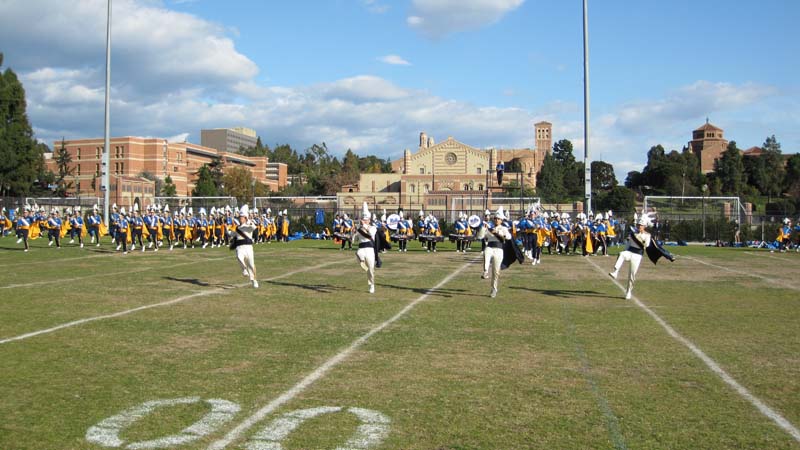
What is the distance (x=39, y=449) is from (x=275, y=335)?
5027 mm

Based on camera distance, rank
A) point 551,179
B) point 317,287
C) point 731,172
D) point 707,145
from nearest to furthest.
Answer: point 317,287 < point 551,179 < point 731,172 < point 707,145

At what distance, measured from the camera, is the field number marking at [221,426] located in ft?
17.9

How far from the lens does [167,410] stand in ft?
20.8

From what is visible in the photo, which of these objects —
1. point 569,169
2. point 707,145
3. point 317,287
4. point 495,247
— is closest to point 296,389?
point 495,247

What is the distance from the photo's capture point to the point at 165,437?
5.61 meters

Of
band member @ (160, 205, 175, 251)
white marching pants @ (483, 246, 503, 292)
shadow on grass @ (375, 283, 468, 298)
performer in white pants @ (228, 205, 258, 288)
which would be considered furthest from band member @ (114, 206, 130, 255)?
white marching pants @ (483, 246, 503, 292)

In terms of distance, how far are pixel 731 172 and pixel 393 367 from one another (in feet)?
387

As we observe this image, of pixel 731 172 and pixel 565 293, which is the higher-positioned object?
pixel 731 172

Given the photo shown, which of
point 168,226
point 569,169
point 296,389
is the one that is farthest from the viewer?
point 569,169

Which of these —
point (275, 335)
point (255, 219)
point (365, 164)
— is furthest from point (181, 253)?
point (365, 164)

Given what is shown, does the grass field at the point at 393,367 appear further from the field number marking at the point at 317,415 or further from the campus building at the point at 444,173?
the campus building at the point at 444,173

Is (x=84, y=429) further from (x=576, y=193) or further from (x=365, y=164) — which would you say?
(x=365, y=164)

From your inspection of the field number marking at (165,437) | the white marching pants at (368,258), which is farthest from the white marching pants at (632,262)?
the field number marking at (165,437)

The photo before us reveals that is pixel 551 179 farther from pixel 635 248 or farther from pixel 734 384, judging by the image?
pixel 734 384
